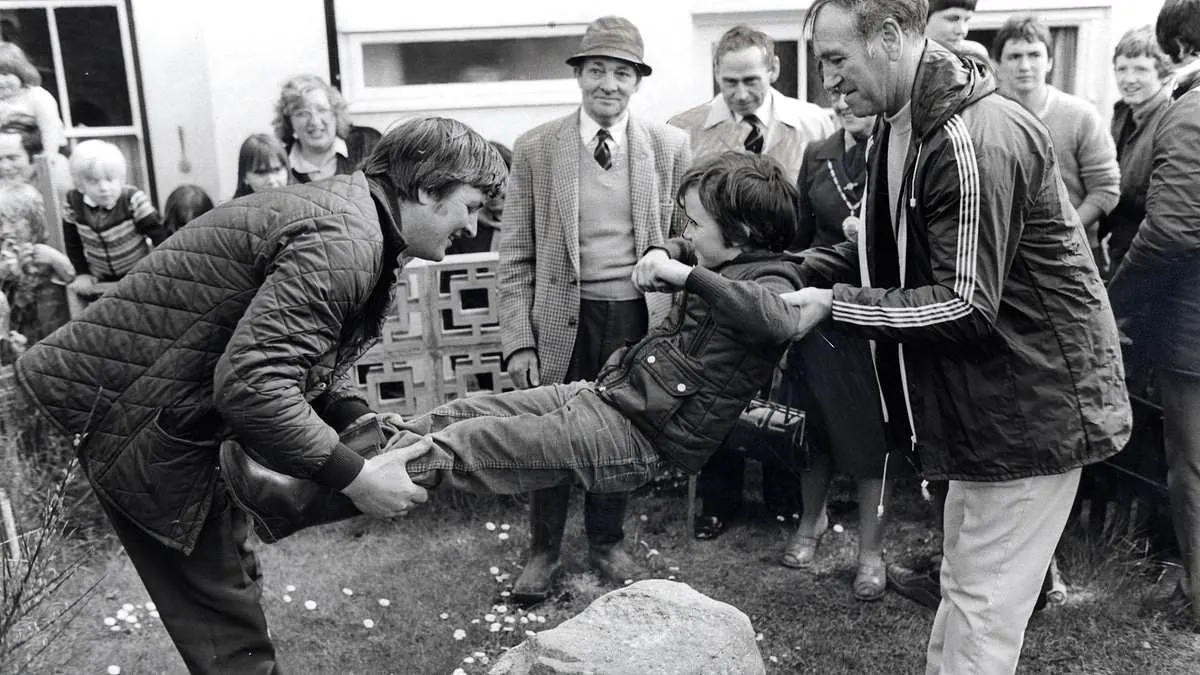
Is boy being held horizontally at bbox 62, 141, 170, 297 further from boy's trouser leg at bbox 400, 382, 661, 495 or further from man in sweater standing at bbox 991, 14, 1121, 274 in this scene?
man in sweater standing at bbox 991, 14, 1121, 274

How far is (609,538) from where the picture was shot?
4770mm

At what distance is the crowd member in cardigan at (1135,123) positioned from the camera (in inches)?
187

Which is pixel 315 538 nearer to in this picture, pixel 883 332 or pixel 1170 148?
pixel 883 332

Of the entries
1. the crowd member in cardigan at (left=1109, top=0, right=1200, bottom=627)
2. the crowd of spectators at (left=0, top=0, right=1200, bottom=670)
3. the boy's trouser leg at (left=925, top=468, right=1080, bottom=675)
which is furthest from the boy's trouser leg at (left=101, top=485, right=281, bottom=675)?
the crowd member in cardigan at (left=1109, top=0, right=1200, bottom=627)

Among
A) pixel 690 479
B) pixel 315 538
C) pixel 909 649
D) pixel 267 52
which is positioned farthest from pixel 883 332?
pixel 267 52

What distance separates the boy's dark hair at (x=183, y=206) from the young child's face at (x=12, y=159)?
0.72 metres

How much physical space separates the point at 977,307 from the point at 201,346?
6.52 feet

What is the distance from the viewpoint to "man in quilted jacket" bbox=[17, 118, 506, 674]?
266 cm

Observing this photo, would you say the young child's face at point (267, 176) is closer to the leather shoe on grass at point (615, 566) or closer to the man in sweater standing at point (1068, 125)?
the leather shoe on grass at point (615, 566)

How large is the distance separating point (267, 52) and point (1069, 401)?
5.22 meters

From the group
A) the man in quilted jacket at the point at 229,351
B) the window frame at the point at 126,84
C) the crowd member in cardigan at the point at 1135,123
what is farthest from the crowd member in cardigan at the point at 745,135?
the window frame at the point at 126,84

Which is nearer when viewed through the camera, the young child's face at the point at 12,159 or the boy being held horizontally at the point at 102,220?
the young child's face at the point at 12,159

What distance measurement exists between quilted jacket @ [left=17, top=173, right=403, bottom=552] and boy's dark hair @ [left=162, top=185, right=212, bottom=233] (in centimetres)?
305

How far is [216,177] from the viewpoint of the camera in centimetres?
677
